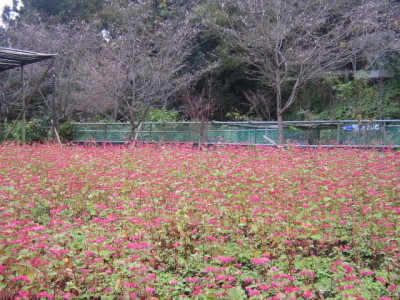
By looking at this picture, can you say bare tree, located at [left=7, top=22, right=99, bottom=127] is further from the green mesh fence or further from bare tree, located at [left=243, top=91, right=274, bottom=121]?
bare tree, located at [left=243, top=91, right=274, bottom=121]

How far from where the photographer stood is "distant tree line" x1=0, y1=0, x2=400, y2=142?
13586 mm

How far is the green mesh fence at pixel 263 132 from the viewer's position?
39.3ft

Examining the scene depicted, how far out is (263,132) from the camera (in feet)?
45.8

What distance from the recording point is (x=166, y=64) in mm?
15039

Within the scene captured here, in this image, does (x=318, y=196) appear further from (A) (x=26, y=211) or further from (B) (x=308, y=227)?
(A) (x=26, y=211)

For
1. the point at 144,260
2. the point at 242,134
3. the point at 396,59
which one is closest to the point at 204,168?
the point at 144,260

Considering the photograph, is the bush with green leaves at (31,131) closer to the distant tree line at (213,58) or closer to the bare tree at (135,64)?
the distant tree line at (213,58)

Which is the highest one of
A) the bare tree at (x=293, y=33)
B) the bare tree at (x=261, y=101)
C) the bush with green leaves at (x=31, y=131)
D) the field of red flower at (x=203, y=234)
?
the bare tree at (x=293, y=33)

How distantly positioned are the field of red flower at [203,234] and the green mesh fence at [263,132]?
5.78 meters

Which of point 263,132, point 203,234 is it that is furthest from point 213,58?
point 203,234

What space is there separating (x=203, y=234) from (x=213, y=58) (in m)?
19.2

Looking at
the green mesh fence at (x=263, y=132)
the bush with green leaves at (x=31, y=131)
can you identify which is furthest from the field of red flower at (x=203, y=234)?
the bush with green leaves at (x=31, y=131)

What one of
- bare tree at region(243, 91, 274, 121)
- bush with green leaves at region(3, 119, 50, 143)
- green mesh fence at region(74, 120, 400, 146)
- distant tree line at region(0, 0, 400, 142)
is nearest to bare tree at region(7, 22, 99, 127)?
distant tree line at region(0, 0, 400, 142)

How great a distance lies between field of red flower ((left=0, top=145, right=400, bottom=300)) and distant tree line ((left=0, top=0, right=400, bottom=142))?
24.6 ft
